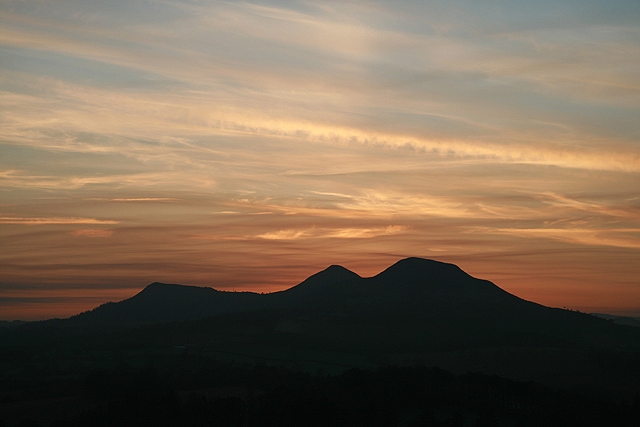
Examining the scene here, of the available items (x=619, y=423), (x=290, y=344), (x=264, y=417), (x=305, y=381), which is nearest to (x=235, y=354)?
(x=290, y=344)

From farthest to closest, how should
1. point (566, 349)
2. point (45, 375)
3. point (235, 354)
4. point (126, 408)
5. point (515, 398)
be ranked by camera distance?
point (566, 349)
point (235, 354)
point (45, 375)
point (515, 398)
point (126, 408)

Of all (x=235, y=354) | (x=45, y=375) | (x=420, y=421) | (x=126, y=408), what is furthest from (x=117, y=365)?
(x=420, y=421)

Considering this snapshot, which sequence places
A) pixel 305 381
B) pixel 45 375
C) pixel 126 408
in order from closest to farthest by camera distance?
pixel 126 408, pixel 305 381, pixel 45 375

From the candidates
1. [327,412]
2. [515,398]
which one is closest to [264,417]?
[327,412]

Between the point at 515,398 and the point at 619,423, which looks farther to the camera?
the point at 515,398

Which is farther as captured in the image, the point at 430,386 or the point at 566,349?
the point at 566,349

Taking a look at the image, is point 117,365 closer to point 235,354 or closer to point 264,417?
point 235,354

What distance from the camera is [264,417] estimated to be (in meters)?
97.4

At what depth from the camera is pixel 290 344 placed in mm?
192875

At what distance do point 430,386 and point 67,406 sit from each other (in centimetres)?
6035

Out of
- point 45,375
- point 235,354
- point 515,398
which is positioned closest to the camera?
point 515,398

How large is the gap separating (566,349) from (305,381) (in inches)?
3434

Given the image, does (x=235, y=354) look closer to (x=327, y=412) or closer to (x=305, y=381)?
(x=305, y=381)

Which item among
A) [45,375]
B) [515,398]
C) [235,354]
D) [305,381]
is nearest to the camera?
[515,398]
